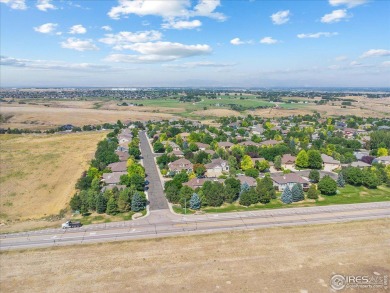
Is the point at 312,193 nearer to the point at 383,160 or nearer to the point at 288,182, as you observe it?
the point at 288,182

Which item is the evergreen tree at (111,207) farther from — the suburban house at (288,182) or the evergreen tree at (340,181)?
the evergreen tree at (340,181)

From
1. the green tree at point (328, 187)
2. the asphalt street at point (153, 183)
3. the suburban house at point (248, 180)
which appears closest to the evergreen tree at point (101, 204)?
the asphalt street at point (153, 183)

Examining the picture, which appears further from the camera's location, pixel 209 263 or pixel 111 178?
pixel 111 178

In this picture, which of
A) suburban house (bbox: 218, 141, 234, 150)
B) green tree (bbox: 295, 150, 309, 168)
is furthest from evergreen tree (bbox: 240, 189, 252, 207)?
suburban house (bbox: 218, 141, 234, 150)

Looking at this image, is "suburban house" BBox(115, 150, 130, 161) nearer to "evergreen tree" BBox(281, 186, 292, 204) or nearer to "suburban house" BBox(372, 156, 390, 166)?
"evergreen tree" BBox(281, 186, 292, 204)

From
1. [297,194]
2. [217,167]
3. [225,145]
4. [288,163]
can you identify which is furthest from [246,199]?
[225,145]

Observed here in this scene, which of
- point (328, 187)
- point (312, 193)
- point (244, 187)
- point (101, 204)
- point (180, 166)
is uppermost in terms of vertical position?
point (244, 187)
